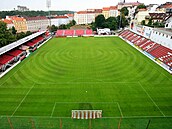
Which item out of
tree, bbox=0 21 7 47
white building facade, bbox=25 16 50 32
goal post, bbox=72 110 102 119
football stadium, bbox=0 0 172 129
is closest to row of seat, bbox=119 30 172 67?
football stadium, bbox=0 0 172 129

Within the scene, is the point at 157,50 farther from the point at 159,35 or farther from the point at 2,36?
the point at 2,36

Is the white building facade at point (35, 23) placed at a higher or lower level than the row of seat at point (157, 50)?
higher

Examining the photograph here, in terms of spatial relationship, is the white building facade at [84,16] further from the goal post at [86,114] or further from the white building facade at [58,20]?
the goal post at [86,114]

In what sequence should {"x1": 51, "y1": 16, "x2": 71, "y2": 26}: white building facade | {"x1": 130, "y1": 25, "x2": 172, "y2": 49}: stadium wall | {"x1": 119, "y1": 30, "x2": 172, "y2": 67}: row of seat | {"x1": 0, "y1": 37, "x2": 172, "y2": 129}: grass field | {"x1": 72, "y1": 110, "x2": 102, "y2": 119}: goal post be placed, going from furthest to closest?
{"x1": 51, "y1": 16, "x2": 71, "y2": 26}: white building facade, {"x1": 130, "y1": 25, "x2": 172, "y2": 49}: stadium wall, {"x1": 119, "y1": 30, "x2": 172, "y2": 67}: row of seat, {"x1": 72, "y1": 110, "x2": 102, "y2": 119}: goal post, {"x1": 0, "y1": 37, "x2": 172, "y2": 129}: grass field

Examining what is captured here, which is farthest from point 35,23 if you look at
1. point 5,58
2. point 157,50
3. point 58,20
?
point 157,50

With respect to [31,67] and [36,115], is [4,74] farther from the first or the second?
[36,115]

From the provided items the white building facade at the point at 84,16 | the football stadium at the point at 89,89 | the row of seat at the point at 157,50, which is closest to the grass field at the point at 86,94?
the football stadium at the point at 89,89

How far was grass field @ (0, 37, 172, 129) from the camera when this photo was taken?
44.2 ft

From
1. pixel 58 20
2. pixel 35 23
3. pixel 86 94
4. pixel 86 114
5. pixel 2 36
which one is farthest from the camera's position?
pixel 58 20

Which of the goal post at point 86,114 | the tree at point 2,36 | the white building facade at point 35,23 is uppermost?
the white building facade at point 35,23

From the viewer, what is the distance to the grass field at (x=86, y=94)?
1347cm

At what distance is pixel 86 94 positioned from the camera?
18219 mm

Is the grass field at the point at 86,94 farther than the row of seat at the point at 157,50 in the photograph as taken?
No

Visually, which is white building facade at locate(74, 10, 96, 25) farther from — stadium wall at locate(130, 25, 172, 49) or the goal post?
the goal post
